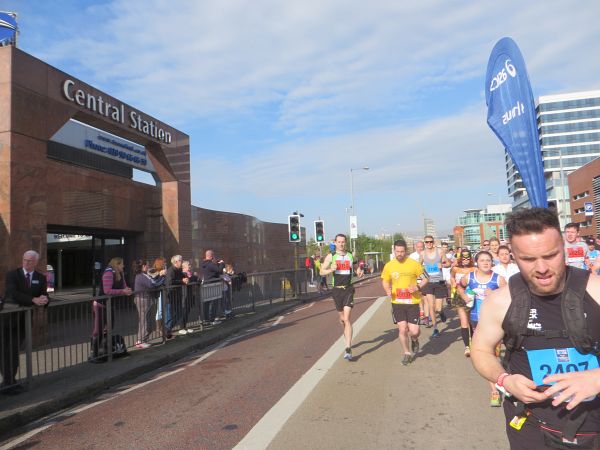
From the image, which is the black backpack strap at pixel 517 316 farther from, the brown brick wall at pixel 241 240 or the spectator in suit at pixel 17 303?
the brown brick wall at pixel 241 240

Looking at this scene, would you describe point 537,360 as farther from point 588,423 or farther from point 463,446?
point 463,446

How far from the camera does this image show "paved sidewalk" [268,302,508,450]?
159 inches

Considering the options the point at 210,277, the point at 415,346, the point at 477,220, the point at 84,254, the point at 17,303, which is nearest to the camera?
the point at 17,303

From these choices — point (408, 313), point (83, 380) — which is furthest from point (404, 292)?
point (83, 380)

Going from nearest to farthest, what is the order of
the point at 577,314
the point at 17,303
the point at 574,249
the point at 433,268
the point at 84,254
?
the point at 577,314 < the point at 17,303 < the point at 574,249 < the point at 433,268 < the point at 84,254

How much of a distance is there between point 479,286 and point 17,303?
20.5 feet

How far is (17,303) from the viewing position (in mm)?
6477

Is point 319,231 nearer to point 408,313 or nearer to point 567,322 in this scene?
point 408,313

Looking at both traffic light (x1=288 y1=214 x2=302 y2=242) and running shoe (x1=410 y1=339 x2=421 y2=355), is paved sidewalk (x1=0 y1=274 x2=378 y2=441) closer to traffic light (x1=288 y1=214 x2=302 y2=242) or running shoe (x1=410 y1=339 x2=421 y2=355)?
running shoe (x1=410 y1=339 x2=421 y2=355)

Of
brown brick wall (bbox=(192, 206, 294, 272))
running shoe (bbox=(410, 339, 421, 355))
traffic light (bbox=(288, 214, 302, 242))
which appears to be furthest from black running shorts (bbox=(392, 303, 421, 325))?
brown brick wall (bbox=(192, 206, 294, 272))

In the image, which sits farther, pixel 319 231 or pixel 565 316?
pixel 319 231

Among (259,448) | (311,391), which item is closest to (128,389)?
(311,391)

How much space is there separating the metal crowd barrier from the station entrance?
582cm

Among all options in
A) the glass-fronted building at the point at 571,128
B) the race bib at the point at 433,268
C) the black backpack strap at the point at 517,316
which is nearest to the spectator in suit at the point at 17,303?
the black backpack strap at the point at 517,316
